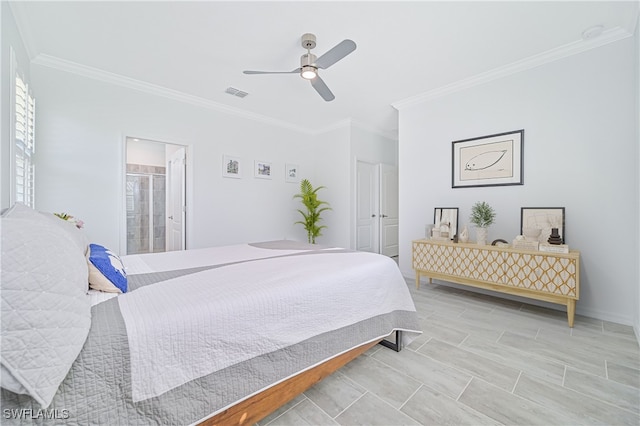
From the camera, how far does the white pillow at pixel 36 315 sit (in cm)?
68

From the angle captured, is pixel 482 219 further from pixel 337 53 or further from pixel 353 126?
pixel 353 126

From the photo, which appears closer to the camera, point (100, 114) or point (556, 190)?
point (556, 190)

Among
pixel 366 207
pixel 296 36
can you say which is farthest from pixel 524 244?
pixel 296 36

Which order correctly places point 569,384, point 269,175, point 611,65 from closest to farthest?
1. point 569,384
2. point 611,65
3. point 269,175

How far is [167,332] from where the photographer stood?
0.97m

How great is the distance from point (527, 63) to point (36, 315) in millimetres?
4166

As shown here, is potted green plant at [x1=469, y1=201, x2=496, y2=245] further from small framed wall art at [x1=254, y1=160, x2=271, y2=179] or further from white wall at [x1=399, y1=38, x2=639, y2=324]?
small framed wall art at [x1=254, y1=160, x2=271, y2=179]

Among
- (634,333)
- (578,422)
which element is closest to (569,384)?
(578,422)

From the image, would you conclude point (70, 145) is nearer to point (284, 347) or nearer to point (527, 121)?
point (284, 347)

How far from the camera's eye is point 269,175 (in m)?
4.71

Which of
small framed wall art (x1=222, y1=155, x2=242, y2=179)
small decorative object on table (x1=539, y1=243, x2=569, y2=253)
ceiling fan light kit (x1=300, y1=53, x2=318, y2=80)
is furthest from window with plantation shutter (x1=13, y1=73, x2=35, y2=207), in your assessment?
small decorative object on table (x1=539, y1=243, x2=569, y2=253)

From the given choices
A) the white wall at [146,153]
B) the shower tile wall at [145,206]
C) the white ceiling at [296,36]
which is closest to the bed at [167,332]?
the white ceiling at [296,36]

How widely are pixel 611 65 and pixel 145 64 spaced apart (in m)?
4.69

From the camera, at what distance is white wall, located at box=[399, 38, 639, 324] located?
240 centimetres
